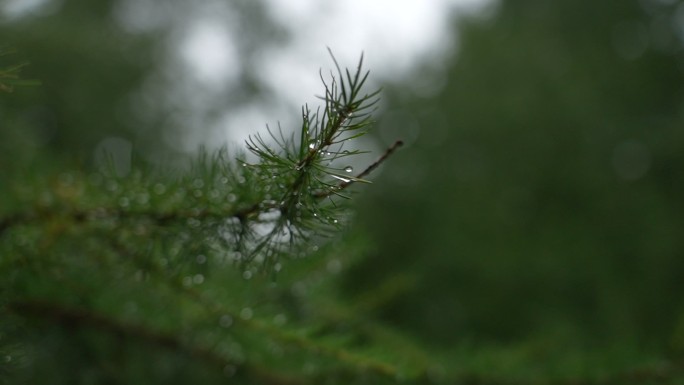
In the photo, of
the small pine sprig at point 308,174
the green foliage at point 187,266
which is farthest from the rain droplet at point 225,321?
A: the small pine sprig at point 308,174

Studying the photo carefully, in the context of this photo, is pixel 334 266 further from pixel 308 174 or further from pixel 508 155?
pixel 508 155

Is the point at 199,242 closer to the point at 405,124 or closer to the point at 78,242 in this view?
the point at 78,242

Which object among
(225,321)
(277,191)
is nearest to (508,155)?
(225,321)

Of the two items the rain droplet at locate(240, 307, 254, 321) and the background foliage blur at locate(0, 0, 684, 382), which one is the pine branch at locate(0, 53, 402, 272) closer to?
the rain droplet at locate(240, 307, 254, 321)

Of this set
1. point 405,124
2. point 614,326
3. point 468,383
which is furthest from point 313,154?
point 405,124

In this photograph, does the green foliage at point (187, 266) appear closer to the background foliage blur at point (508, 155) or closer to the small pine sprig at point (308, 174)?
the small pine sprig at point (308, 174)

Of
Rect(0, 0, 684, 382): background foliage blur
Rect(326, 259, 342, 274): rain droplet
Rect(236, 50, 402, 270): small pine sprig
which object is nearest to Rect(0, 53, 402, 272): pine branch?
Rect(236, 50, 402, 270): small pine sprig
